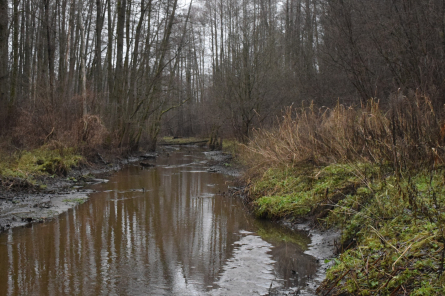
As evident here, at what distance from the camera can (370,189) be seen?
15.2 feet

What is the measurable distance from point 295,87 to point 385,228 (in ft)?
51.3

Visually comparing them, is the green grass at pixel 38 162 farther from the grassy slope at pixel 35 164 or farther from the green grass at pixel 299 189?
the green grass at pixel 299 189

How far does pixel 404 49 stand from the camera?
9.38m

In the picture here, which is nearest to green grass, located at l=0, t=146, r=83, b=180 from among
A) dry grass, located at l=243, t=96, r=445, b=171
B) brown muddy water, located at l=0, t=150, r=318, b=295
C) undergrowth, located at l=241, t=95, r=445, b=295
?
brown muddy water, located at l=0, t=150, r=318, b=295

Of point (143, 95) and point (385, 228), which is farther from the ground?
point (143, 95)

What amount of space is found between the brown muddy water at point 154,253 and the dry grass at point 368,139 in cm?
168

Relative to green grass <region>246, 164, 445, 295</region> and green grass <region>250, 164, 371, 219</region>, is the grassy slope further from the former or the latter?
green grass <region>246, 164, 445, 295</region>

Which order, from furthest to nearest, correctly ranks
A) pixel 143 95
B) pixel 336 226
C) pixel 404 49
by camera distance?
1. pixel 143 95
2. pixel 404 49
3. pixel 336 226

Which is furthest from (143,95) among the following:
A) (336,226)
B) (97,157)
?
(336,226)

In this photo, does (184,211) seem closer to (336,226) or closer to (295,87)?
(336,226)

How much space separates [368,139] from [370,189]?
1.86m

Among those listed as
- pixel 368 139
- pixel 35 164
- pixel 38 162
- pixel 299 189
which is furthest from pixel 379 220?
pixel 38 162

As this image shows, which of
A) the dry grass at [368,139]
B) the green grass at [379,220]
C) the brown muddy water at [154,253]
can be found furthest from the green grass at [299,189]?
the brown muddy water at [154,253]

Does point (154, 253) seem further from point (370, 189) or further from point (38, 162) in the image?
point (38, 162)
